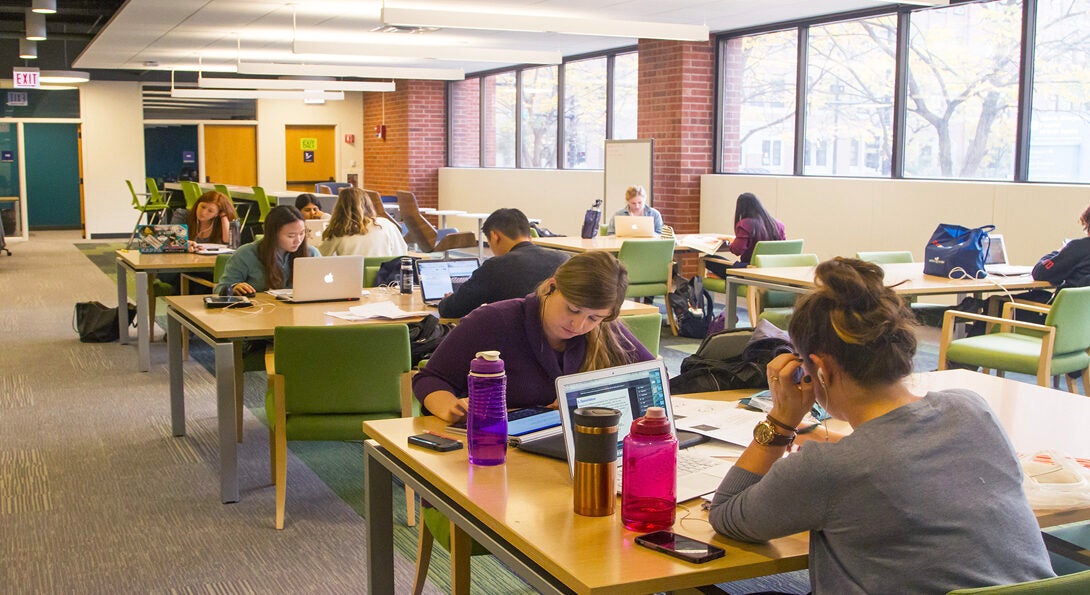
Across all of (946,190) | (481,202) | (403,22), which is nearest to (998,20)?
(946,190)

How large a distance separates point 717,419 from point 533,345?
20.6 inches

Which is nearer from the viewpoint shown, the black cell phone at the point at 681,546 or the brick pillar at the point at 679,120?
the black cell phone at the point at 681,546

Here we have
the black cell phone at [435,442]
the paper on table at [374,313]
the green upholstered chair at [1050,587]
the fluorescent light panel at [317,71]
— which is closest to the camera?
the green upholstered chair at [1050,587]

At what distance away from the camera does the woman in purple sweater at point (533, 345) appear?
268cm

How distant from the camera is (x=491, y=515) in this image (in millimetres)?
1894

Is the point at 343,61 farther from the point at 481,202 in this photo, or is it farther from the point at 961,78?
the point at 961,78

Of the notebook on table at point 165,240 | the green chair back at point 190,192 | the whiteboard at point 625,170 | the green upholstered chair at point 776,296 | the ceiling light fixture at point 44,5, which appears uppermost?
the ceiling light fixture at point 44,5

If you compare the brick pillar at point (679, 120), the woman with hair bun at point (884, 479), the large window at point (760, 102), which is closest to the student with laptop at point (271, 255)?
the woman with hair bun at point (884, 479)

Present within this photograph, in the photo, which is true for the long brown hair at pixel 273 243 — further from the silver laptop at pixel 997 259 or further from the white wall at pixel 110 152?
the white wall at pixel 110 152

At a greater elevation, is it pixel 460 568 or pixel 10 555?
pixel 460 568

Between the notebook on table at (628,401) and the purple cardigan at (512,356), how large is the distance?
433mm

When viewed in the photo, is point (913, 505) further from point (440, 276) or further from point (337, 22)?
point (337, 22)

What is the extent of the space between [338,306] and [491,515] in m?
Answer: 3.01

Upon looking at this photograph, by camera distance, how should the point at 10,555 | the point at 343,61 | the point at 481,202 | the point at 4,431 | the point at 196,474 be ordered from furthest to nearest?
→ the point at 481,202 < the point at 343,61 < the point at 4,431 < the point at 196,474 < the point at 10,555
